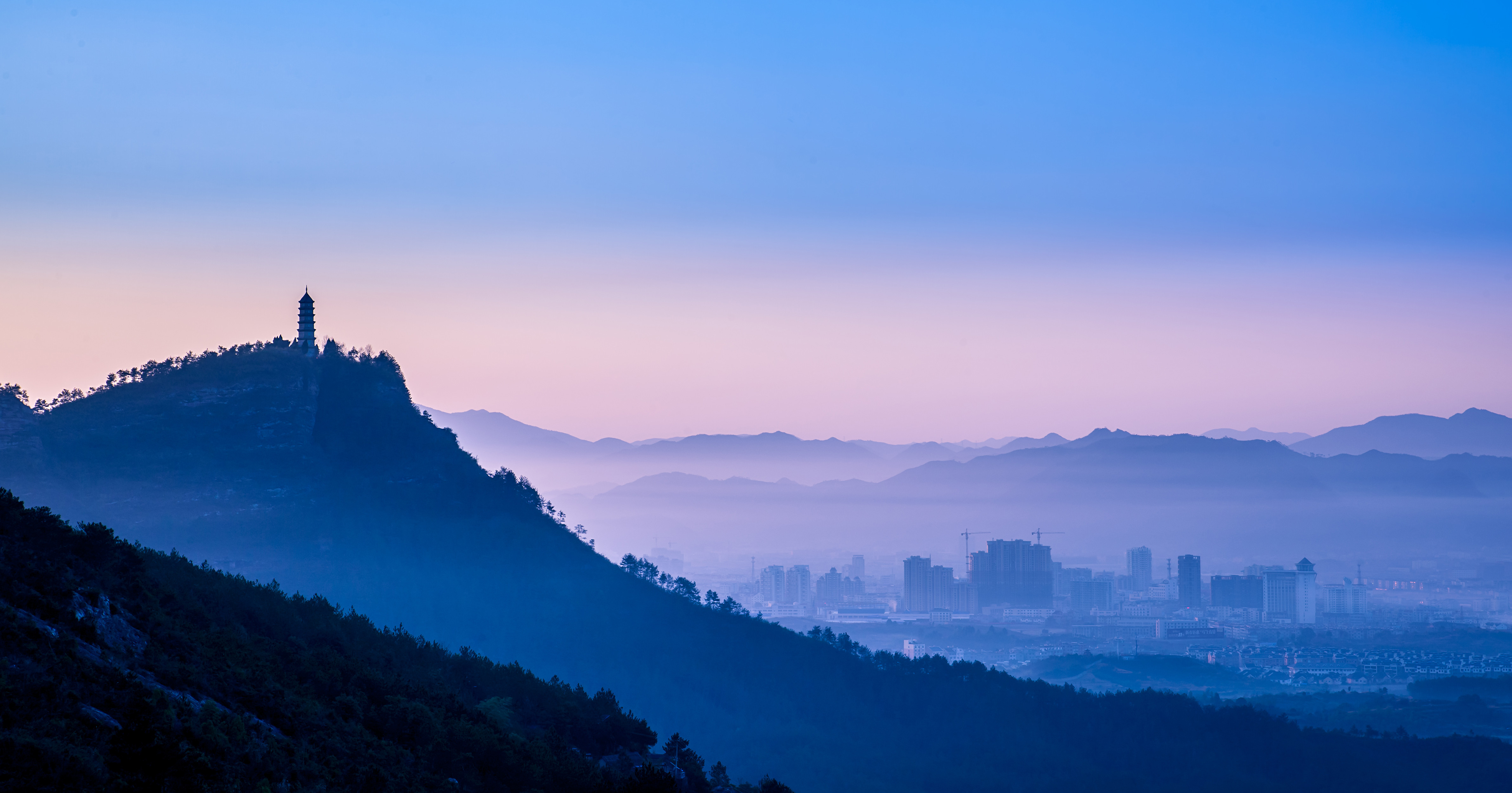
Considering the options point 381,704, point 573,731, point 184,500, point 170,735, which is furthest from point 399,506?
point 170,735

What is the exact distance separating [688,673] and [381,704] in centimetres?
6568

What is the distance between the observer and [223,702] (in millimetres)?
26094

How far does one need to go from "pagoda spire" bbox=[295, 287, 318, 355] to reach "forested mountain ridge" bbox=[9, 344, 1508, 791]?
893 mm

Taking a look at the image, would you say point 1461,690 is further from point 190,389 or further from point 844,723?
point 190,389

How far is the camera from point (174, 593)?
34.2m

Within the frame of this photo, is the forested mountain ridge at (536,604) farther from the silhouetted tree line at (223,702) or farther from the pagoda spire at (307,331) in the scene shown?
the silhouetted tree line at (223,702)

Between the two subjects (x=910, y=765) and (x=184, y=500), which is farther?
(x=184, y=500)

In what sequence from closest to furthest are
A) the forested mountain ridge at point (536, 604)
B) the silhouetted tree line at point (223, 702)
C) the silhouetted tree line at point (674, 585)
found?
the silhouetted tree line at point (223, 702), the forested mountain ridge at point (536, 604), the silhouetted tree line at point (674, 585)

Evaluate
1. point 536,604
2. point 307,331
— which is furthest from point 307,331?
point 536,604

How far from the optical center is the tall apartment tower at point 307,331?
332 feet

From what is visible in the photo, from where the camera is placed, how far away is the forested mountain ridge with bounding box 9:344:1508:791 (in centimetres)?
8712

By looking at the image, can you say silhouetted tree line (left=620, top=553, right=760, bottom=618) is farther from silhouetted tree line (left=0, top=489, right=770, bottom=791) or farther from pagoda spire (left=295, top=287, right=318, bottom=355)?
silhouetted tree line (left=0, top=489, right=770, bottom=791)

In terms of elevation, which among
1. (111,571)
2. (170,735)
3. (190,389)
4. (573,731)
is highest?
(190,389)

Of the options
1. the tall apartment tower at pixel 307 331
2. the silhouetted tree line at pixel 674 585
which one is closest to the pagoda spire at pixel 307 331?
the tall apartment tower at pixel 307 331
